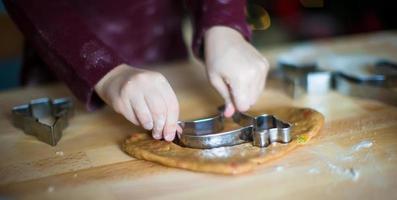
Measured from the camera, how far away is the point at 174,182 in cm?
61

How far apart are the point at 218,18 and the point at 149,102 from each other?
231 mm

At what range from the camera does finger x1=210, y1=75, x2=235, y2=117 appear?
78 centimetres

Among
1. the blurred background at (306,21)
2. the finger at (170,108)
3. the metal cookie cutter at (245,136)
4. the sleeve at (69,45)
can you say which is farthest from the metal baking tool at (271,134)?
the blurred background at (306,21)

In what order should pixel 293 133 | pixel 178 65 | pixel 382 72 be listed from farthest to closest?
pixel 178 65 → pixel 382 72 → pixel 293 133

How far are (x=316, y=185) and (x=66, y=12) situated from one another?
0.45 m

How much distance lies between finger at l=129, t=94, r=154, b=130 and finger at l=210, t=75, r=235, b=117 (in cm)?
14

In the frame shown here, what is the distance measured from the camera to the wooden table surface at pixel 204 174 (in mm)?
585

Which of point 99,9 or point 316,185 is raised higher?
point 99,9

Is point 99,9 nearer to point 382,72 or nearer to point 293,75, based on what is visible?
point 293,75

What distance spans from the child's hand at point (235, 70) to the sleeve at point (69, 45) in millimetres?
146

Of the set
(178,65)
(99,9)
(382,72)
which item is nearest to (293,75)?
(382,72)

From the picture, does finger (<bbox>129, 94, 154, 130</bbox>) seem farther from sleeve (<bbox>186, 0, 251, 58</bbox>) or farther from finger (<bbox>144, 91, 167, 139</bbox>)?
sleeve (<bbox>186, 0, 251, 58</bbox>)

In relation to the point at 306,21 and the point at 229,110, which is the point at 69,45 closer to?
the point at 229,110

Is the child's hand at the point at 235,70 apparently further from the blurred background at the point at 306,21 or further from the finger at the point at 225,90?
the blurred background at the point at 306,21
